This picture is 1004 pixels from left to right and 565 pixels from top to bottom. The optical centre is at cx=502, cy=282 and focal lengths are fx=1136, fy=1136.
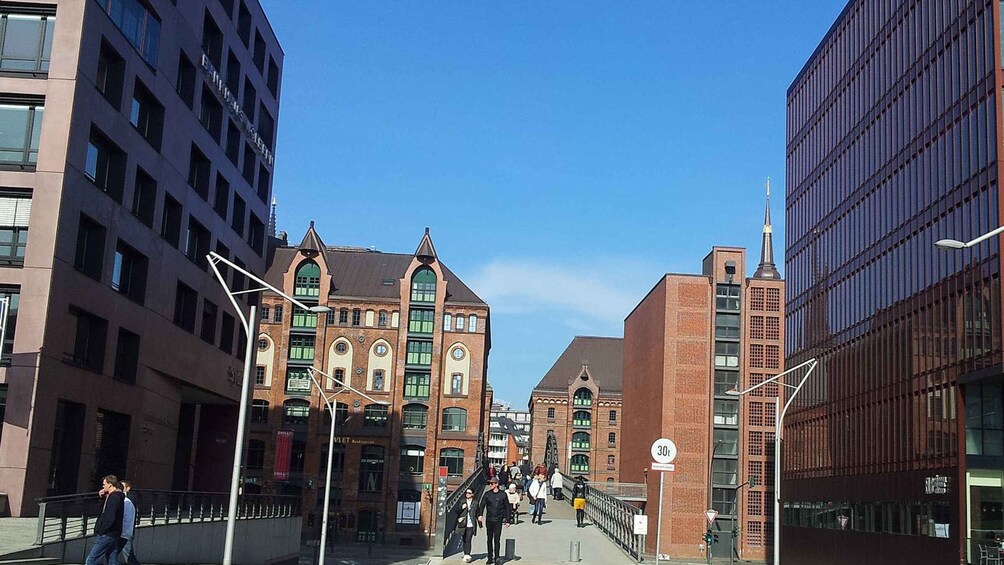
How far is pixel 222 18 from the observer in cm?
5022

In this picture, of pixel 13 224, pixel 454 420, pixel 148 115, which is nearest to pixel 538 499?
pixel 148 115

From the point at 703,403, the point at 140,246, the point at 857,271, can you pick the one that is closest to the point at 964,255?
the point at 857,271

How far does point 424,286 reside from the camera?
97.1m

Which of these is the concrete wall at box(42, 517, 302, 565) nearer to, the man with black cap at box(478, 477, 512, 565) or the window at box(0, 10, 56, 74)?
the man with black cap at box(478, 477, 512, 565)

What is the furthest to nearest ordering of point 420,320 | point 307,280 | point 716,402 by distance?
point 307,280
point 420,320
point 716,402

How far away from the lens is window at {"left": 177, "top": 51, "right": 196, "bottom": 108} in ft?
150

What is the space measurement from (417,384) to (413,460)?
21.0 ft

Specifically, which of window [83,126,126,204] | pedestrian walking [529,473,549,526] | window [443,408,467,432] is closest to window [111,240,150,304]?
window [83,126,126,204]

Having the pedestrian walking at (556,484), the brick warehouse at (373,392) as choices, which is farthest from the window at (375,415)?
the pedestrian walking at (556,484)

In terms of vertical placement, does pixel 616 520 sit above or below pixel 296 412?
below

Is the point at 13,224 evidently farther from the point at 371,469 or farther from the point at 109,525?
the point at 371,469

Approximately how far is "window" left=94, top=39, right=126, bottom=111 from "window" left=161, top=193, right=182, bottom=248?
24.4 ft

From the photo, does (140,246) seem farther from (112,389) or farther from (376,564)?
(376,564)

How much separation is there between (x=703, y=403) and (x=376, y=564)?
3513cm
